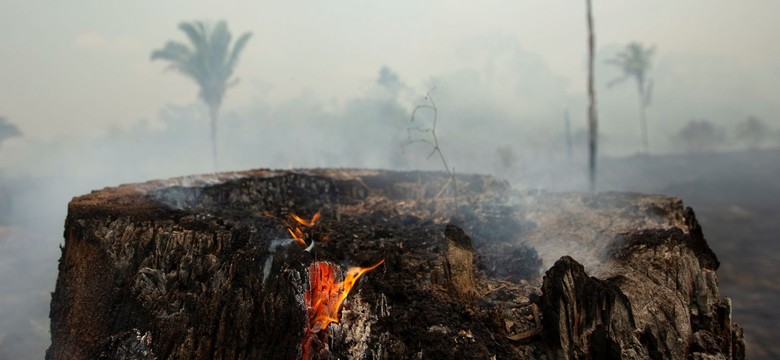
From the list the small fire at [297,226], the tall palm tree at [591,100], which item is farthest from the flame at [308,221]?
the tall palm tree at [591,100]

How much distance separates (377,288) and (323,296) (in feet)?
2.54

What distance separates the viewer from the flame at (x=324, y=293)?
20.8 feet

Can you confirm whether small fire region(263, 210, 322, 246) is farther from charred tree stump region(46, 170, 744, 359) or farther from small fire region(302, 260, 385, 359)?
small fire region(302, 260, 385, 359)

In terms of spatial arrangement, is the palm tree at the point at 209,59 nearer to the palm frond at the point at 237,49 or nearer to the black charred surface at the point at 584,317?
the palm frond at the point at 237,49

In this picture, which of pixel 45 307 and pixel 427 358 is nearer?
pixel 427 358

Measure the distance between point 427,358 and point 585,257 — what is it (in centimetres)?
359

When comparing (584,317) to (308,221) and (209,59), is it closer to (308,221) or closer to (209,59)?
(308,221)

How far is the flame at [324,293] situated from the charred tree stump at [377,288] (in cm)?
2

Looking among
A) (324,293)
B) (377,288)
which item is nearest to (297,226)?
(324,293)

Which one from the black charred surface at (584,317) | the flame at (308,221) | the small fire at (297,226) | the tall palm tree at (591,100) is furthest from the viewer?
the tall palm tree at (591,100)

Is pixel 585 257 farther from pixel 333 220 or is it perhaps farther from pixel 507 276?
pixel 333 220

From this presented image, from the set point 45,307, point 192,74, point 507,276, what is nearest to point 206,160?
point 192,74

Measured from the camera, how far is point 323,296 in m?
6.57

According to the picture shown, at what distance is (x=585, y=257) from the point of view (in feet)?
25.6
